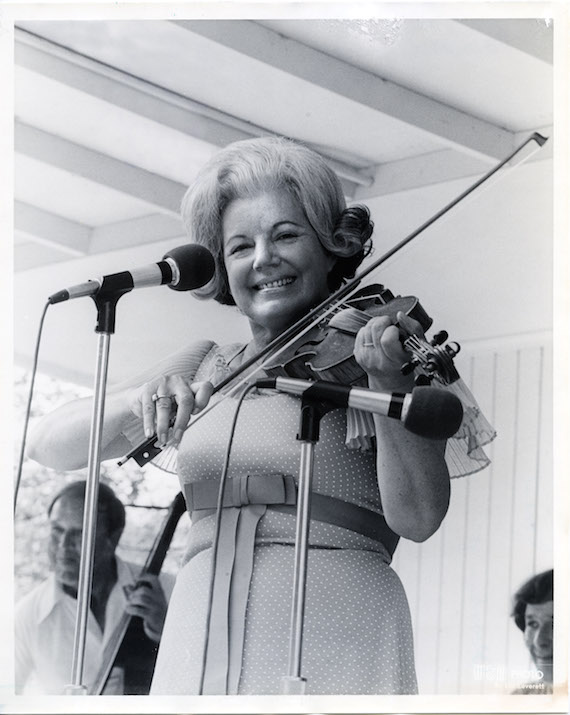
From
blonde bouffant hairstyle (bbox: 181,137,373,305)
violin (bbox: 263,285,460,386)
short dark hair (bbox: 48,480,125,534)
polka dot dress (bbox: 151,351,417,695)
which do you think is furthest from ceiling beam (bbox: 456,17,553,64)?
short dark hair (bbox: 48,480,125,534)

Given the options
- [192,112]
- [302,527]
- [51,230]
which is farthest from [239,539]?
[192,112]

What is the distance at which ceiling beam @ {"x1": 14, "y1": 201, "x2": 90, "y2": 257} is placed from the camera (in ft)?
6.50

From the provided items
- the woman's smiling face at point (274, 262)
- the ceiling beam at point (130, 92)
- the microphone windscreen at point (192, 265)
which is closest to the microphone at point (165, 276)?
the microphone windscreen at point (192, 265)

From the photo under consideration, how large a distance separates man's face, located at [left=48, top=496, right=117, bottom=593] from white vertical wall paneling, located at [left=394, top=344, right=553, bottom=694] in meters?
0.50

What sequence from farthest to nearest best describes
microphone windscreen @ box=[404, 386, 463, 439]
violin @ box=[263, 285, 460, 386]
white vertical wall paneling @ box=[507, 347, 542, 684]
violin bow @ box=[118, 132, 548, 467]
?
white vertical wall paneling @ box=[507, 347, 542, 684] < violin bow @ box=[118, 132, 548, 467] < violin @ box=[263, 285, 460, 386] < microphone windscreen @ box=[404, 386, 463, 439]

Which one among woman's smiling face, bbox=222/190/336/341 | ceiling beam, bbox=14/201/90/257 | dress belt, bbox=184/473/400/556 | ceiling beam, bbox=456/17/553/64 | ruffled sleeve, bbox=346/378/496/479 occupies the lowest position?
dress belt, bbox=184/473/400/556

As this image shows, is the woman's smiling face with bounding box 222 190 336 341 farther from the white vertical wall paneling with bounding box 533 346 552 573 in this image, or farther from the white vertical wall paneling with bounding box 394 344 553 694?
the white vertical wall paneling with bounding box 533 346 552 573

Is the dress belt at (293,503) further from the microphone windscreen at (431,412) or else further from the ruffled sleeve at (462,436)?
the microphone windscreen at (431,412)

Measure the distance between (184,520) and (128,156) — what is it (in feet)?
2.07

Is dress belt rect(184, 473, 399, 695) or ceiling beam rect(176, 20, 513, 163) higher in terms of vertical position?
ceiling beam rect(176, 20, 513, 163)

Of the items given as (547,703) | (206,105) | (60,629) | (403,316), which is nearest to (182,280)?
(403,316)

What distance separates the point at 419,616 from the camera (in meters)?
1.83

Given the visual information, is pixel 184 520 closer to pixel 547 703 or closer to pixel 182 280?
pixel 182 280

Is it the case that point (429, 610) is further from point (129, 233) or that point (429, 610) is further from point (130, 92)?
point (130, 92)
